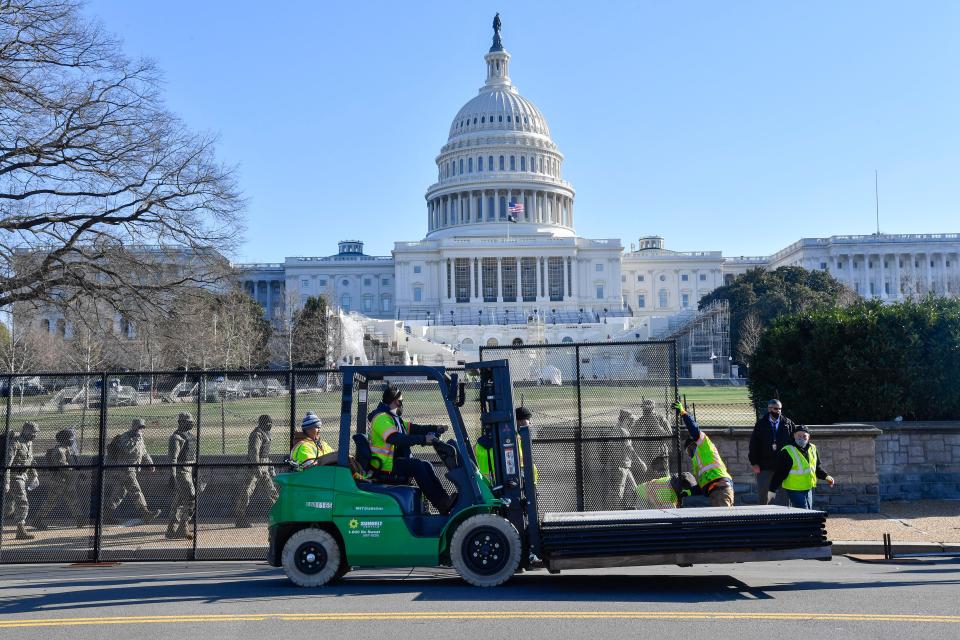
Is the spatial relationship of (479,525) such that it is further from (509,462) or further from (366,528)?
(366,528)

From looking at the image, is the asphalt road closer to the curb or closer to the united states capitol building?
the curb

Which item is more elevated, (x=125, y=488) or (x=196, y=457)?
(x=196, y=457)

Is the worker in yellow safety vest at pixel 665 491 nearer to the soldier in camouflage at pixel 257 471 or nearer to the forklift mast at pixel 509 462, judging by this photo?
the forklift mast at pixel 509 462

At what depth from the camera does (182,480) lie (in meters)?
13.9

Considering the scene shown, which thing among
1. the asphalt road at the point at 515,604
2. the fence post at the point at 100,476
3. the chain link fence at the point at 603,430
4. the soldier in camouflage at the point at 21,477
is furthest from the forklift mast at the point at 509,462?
the soldier in camouflage at the point at 21,477

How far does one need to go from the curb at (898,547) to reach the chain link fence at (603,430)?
7.92 ft

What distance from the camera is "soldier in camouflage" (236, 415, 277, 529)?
13.4m

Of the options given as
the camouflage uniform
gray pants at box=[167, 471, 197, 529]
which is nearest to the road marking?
the camouflage uniform

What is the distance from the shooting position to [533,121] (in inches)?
5064

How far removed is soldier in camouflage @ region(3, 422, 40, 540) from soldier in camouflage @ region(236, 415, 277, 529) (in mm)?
2965

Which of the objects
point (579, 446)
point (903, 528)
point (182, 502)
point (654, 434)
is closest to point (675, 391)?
point (654, 434)

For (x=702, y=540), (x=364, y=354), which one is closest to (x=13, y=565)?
(x=702, y=540)

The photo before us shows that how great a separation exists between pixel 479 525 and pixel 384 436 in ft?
4.26

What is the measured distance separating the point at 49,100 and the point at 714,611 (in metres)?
→ 15.0
